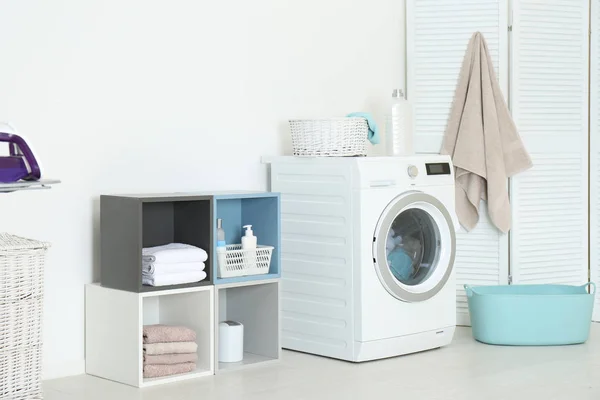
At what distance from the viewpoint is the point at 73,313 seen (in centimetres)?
377

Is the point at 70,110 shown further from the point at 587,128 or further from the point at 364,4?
the point at 587,128

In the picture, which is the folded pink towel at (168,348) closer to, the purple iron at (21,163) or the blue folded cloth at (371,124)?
the purple iron at (21,163)

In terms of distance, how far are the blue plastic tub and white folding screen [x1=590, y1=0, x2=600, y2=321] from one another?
1.91ft

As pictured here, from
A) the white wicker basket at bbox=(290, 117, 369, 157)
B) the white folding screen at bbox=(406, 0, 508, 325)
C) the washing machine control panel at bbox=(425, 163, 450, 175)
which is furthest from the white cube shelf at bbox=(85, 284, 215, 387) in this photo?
the white folding screen at bbox=(406, 0, 508, 325)

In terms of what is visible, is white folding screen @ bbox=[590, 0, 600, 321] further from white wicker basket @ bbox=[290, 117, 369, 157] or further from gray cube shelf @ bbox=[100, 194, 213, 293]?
gray cube shelf @ bbox=[100, 194, 213, 293]

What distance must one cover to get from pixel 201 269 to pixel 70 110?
819 mm

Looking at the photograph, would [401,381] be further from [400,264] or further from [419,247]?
[419,247]

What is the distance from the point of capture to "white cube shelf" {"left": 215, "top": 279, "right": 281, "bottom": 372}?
4027 millimetres

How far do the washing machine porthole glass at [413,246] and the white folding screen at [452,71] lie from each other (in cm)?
58

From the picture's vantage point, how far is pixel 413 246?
4.25 m

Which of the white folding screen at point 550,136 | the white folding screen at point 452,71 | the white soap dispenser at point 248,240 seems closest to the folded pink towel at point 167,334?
the white soap dispenser at point 248,240

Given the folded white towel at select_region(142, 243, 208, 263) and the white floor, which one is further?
the folded white towel at select_region(142, 243, 208, 263)

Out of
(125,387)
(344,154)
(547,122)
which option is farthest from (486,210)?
(125,387)

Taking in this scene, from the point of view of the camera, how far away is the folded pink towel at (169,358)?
3667 millimetres
